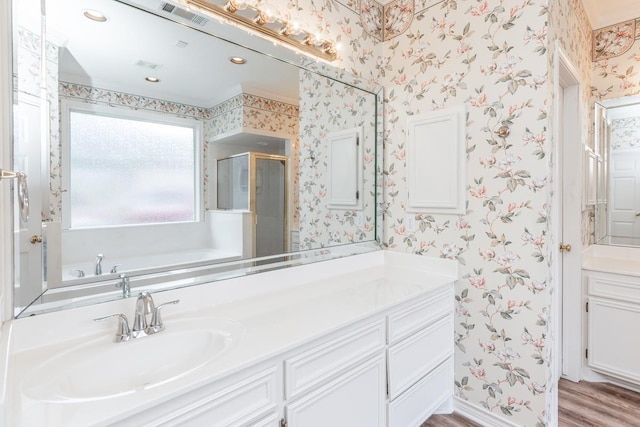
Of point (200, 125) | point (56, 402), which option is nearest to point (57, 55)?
point (200, 125)

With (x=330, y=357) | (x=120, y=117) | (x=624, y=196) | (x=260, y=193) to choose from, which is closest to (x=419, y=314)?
(x=330, y=357)

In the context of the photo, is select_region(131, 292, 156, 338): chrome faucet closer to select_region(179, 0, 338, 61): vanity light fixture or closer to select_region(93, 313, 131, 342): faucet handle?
select_region(93, 313, 131, 342): faucet handle

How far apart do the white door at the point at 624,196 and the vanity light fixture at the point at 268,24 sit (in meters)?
2.33

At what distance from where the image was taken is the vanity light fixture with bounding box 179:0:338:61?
1.43m

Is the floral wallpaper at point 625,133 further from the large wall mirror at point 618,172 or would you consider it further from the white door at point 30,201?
the white door at point 30,201

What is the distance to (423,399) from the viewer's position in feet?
5.65

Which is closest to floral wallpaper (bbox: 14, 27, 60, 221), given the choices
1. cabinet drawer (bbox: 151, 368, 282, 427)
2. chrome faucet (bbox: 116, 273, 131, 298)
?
chrome faucet (bbox: 116, 273, 131, 298)

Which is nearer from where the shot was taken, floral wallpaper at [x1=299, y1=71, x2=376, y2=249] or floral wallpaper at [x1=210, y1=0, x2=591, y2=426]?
floral wallpaper at [x1=210, y1=0, x2=591, y2=426]

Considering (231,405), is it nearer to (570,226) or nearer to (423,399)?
(423,399)

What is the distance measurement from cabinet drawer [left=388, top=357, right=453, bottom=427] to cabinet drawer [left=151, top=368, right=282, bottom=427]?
2.41 ft

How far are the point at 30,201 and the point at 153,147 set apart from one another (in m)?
0.43

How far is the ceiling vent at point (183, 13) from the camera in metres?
1.28

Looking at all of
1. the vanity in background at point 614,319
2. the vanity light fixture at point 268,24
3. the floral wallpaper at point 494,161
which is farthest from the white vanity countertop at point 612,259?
the vanity light fixture at point 268,24

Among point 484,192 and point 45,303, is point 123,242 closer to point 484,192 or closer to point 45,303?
point 45,303
